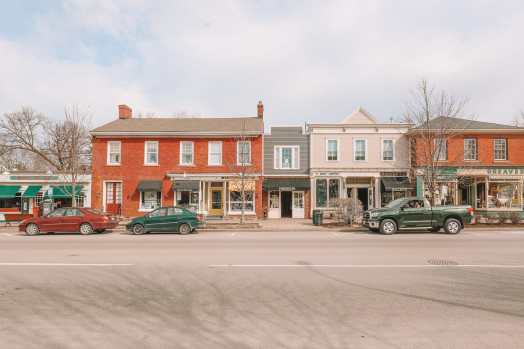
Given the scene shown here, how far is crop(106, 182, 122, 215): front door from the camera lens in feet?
90.7

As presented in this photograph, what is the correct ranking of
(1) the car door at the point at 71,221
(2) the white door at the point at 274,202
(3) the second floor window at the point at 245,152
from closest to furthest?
(1) the car door at the point at 71,221
(3) the second floor window at the point at 245,152
(2) the white door at the point at 274,202

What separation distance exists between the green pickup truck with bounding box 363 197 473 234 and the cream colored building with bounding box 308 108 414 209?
9.53 metres

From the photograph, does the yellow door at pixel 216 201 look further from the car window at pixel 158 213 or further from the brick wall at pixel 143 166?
the car window at pixel 158 213

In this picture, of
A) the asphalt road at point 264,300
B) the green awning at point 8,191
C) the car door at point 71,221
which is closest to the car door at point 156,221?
the car door at point 71,221

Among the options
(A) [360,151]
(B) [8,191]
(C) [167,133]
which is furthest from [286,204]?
(B) [8,191]

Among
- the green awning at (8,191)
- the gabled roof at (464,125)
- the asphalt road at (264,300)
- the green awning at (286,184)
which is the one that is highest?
the gabled roof at (464,125)

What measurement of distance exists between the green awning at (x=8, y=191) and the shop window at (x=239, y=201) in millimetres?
16506

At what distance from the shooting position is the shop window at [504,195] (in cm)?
2648

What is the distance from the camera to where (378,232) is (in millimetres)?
18500

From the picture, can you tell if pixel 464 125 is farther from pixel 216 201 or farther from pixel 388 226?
pixel 216 201

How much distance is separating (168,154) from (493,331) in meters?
25.3

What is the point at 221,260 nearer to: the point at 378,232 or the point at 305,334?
the point at 305,334

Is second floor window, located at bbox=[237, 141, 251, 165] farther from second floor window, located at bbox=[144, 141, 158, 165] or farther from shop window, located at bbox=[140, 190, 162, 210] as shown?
shop window, located at bbox=[140, 190, 162, 210]

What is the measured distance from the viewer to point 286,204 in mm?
28094
